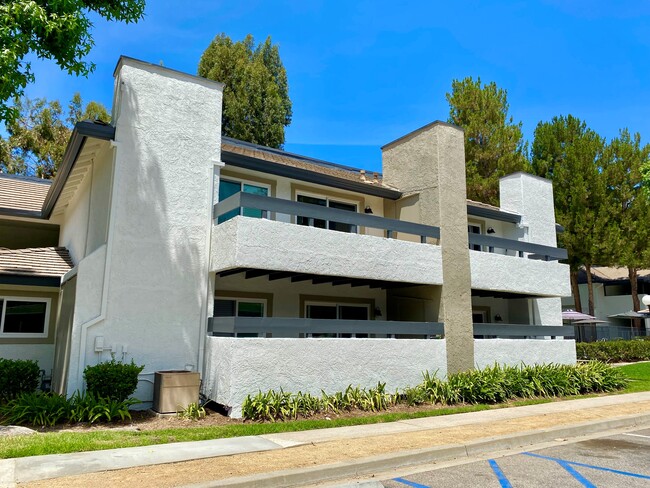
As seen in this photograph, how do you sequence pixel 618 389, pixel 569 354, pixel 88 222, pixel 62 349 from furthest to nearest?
pixel 569 354
pixel 618 389
pixel 88 222
pixel 62 349

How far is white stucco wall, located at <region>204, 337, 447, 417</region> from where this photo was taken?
11.2 meters

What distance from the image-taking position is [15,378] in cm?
1175

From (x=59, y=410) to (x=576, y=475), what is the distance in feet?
30.1

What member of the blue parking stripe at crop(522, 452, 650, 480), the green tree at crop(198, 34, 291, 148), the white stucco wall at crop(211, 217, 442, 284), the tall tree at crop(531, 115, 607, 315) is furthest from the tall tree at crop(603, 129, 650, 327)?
the blue parking stripe at crop(522, 452, 650, 480)

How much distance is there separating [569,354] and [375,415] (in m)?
9.73

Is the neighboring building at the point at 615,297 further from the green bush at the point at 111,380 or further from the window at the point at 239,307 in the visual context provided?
the green bush at the point at 111,380

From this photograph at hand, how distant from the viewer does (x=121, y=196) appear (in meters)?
12.1

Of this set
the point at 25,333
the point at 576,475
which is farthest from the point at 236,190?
the point at 576,475

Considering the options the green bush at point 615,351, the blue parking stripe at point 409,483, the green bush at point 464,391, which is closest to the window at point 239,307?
the green bush at point 464,391

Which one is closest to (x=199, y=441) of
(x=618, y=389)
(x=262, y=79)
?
(x=618, y=389)

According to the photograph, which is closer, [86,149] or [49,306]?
[86,149]

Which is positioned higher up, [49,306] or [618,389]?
[49,306]

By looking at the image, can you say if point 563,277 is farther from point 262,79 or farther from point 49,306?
point 262,79

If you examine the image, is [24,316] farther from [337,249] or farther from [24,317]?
[337,249]
